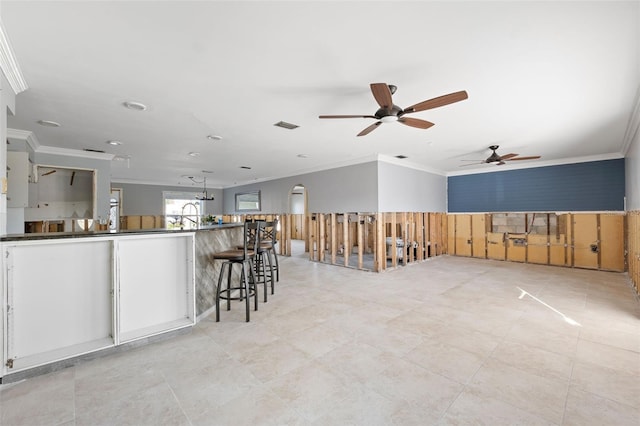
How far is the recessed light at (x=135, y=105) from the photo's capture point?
3.27 meters

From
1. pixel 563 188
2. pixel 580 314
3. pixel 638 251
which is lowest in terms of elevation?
pixel 580 314

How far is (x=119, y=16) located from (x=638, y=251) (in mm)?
7252

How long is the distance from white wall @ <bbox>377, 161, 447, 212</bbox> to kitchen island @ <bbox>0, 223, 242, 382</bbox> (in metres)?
4.55

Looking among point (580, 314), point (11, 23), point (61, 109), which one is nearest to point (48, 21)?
point (11, 23)

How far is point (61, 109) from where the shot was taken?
346cm

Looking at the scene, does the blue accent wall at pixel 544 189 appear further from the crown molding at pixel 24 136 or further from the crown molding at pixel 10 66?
the crown molding at pixel 24 136

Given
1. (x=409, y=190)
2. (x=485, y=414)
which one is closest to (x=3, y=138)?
(x=485, y=414)

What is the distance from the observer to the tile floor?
1.78 meters

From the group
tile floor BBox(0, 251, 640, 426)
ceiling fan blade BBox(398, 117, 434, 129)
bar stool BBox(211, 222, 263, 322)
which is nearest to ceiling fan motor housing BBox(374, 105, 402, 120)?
ceiling fan blade BBox(398, 117, 434, 129)

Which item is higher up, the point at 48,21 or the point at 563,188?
the point at 48,21

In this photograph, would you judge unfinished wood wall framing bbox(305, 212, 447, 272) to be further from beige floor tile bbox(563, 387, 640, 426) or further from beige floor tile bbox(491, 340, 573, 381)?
beige floor tile bbox(563, 387, 640, 426)

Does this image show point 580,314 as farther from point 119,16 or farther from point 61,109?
point 61,109

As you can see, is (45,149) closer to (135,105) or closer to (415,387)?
(135,105)

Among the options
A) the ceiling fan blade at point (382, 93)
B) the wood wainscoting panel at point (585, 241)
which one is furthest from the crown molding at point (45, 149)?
the wood wainscoting panel at point (585, 241)
